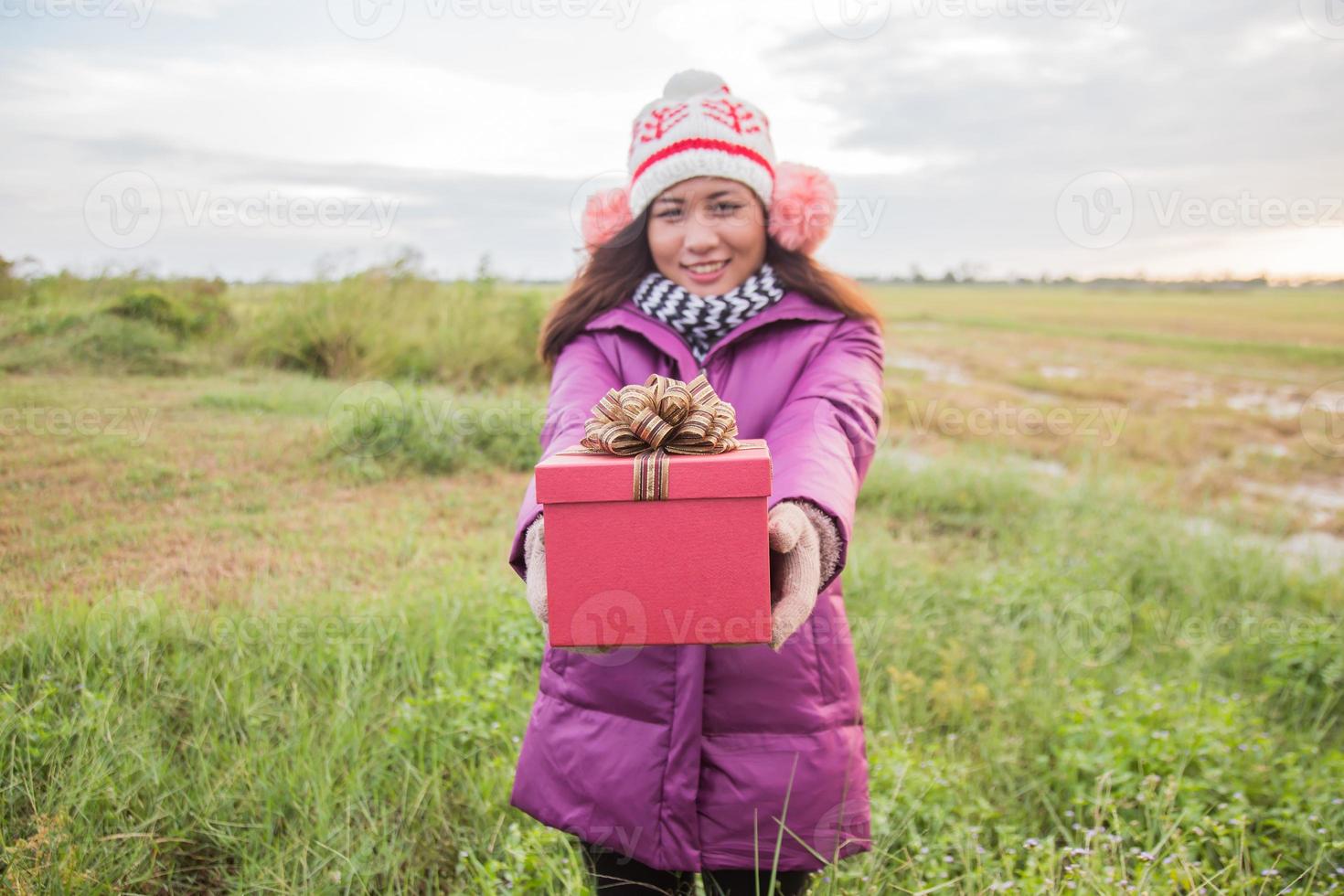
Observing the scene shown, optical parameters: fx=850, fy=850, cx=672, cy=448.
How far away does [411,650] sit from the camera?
3.13 m

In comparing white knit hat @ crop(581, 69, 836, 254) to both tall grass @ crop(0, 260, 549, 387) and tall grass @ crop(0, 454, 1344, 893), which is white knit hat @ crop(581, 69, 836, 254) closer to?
tall grass @ crop(0, 454, 1344, 893)

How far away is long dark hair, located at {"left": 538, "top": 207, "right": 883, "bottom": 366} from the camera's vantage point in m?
2.10

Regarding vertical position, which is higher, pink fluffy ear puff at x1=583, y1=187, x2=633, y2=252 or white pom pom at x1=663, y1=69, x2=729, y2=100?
white pom pom at x1=663, y1=69, x2=729, y2=100

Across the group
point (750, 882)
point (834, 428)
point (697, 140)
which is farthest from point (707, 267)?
point (750, 882)

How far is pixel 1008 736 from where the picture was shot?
3408mm

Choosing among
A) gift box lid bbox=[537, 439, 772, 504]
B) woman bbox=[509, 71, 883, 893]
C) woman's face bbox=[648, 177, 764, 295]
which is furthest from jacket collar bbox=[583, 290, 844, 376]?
gift box lid bbox=[537, 439, 772, 504]

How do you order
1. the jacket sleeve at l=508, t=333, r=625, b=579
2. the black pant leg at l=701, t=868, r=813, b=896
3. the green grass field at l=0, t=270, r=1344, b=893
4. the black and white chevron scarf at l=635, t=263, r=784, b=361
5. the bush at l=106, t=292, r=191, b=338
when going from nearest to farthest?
the jacket sleeve at l=508, t=333, r=625, b=579, the black pant leg at l=701, t=868, r=813, b=896, the black and white chevron scarf at l=635, t=263, r=784, b=361, the green grass field at l=0, t=270, r=1344, b=893, the bush at l=106, t=292, r=191, b=338

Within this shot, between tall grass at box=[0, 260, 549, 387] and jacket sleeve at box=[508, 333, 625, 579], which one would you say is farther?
tall grass at box=[0, 260, 549, 387]

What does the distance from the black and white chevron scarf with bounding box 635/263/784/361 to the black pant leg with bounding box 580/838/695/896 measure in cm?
119

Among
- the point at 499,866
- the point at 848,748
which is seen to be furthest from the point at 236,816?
the point at 848,748

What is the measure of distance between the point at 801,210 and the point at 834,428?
2.39 ft

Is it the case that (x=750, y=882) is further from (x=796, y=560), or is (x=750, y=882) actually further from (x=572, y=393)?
(x=572, y=393)

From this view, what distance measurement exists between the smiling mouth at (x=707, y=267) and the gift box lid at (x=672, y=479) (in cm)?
88

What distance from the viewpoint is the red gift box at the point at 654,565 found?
4.38 feet
